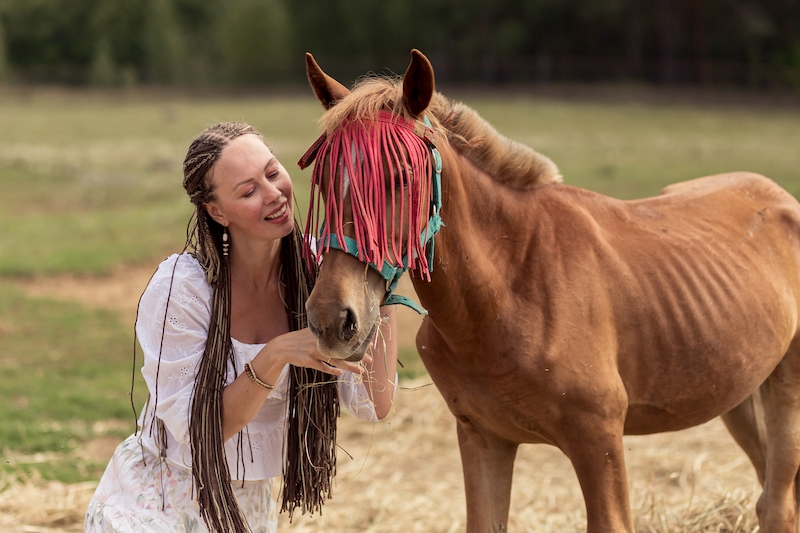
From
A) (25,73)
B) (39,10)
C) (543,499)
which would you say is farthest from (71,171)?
(39,10)

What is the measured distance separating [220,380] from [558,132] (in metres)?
20.2

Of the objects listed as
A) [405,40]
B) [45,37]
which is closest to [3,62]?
[45,37]

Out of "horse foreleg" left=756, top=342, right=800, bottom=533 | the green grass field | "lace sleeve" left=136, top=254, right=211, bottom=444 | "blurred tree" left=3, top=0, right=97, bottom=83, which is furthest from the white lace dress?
"blurred tree" left=3, top=0, right=97, bottom=83

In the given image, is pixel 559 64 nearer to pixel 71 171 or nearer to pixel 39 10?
pixel 71 171

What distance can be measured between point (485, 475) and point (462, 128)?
4.13 feet

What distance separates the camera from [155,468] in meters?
2.73

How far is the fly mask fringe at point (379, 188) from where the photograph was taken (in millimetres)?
2113

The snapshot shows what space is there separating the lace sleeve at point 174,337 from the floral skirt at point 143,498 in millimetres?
188

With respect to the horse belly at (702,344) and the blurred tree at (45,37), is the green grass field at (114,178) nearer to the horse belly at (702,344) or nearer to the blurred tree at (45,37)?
the horse belly at (702,344)

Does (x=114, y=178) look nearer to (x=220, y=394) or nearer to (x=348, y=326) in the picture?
(x=220, y=394)

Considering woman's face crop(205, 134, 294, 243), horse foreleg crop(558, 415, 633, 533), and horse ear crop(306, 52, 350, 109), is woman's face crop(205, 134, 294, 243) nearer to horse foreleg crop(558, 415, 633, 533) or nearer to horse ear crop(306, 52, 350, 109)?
horse ear crop(306, 52, 350, 109)

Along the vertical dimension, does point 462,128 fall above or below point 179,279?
above

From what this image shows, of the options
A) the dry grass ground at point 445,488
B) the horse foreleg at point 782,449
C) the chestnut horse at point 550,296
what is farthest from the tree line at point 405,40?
the chestnut horse at point 550,296

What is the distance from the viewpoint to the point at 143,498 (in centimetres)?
266
